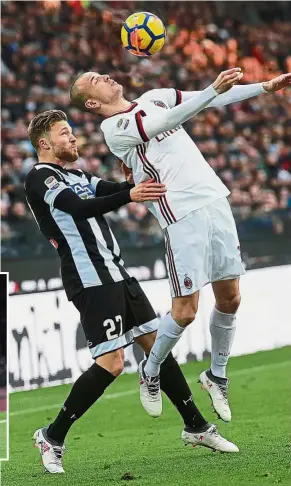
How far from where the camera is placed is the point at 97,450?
7.32 metres

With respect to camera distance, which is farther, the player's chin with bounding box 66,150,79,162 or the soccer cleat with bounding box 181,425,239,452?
the soccer cleat with bounding box 181,425,239,452

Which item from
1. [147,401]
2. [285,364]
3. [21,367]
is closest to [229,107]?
[285,364]

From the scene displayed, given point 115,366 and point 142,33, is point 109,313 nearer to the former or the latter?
point 115,366

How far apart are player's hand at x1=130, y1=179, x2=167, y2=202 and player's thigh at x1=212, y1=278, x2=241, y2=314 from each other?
792mm

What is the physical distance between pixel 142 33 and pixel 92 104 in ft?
2.14

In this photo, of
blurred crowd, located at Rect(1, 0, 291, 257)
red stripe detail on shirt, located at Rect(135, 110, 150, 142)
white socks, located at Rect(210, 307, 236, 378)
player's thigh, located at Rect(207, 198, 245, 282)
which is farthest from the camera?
blurred crowd, located at Rect(1, 0, 291, 257)

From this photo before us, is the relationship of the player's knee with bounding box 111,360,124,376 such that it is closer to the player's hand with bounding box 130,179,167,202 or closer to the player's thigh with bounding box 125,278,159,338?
the player's thigh with bounding box 125,278,159,338

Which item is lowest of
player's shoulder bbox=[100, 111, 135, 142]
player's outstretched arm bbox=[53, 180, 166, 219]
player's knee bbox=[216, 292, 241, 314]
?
player's knee bbox=[216, 292, 241, 314]

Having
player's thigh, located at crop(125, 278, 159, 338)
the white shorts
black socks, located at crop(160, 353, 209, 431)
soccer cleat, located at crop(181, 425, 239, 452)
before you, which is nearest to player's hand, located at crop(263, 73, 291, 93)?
the white shorts

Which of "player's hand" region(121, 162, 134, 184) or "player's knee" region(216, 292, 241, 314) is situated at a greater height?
"player's hand" region(121, 162, 134, 184)

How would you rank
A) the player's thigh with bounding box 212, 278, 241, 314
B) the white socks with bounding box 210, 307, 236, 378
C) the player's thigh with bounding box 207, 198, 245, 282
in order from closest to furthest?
the player's thigh with bounding box 207, 198, 245, 282
the player's thigh with bounding box 212, 278, 241, 314
the white socks with bounding box 210, 307, 236, 378

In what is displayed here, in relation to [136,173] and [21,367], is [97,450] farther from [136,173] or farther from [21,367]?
[21,367]

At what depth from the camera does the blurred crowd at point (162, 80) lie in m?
16.4

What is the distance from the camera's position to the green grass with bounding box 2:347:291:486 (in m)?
5.82
